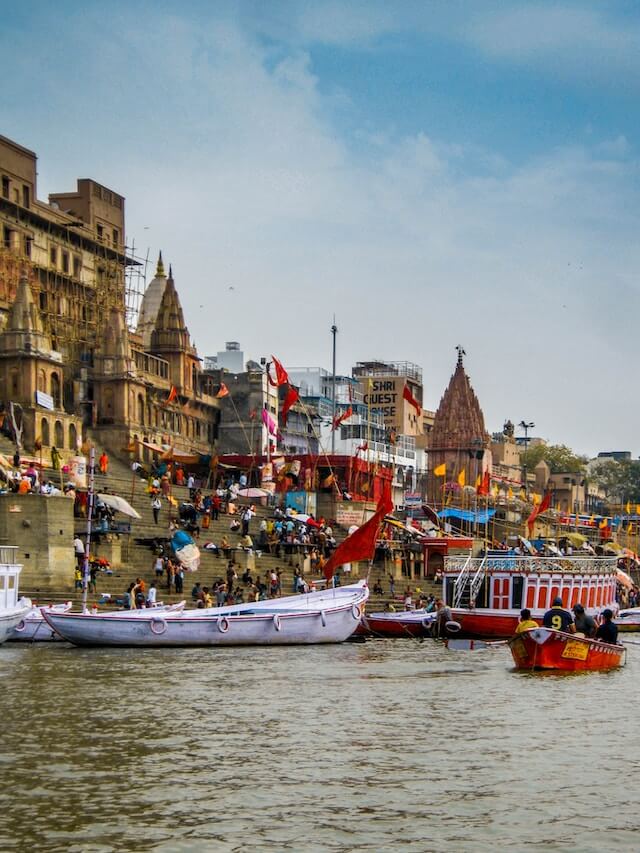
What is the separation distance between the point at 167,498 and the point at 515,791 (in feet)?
120

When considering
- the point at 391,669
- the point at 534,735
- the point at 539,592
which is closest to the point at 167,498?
the point at 539,592

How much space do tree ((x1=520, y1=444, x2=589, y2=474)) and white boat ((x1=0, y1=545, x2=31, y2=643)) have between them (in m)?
127

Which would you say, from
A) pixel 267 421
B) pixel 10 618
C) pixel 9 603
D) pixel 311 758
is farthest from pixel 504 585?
pixel 311 758

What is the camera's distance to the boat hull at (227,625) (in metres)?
38.8

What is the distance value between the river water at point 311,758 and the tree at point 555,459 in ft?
427

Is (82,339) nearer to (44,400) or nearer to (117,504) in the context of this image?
(44,400)

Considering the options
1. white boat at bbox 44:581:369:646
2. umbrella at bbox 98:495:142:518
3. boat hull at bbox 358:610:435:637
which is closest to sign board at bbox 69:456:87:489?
umbrella at bbox 98:495:142:518

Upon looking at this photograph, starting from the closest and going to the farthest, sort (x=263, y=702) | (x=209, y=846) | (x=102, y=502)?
(x=209, y=846), (x=263, y=702), (x=102, y=502)

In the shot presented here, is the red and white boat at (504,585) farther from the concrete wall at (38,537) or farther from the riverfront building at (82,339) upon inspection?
the riverfront building at (82,339)

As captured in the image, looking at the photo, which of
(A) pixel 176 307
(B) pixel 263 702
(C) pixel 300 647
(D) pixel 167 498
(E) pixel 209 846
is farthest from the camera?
(A) pixel 176 307

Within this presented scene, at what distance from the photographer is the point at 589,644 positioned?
1351 inches

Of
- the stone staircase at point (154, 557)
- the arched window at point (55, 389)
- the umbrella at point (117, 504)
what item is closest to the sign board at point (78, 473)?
the stone staircase at point (154, 557)

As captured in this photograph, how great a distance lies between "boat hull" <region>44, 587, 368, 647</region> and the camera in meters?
38.8

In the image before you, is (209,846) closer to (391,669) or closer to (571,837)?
(571,837)
